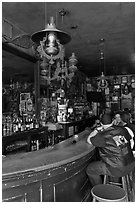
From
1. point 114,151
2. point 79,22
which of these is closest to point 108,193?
point 114,151

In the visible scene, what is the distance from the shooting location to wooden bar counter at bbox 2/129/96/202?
5.43 feet

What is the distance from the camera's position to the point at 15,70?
398 centimetres

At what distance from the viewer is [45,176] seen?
6.03 feet

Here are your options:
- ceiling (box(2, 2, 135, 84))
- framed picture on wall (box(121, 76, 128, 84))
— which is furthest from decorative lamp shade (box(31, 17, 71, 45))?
framed picture on wall (box(121, 76, 128, 84))

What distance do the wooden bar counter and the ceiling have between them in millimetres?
2124

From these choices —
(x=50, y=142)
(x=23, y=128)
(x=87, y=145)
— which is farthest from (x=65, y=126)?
(x=87, y=145)

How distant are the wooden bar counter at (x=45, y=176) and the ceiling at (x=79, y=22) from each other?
6.97ft

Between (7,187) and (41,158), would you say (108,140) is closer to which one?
(41,158)

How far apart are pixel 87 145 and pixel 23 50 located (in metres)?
2.57

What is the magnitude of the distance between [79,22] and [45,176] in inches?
118

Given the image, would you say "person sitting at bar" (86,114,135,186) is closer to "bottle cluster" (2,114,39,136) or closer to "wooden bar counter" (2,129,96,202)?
"wooden bar counter" (2,129,96,202)

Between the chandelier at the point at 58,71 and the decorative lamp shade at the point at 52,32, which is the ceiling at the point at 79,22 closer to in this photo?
the chandelier at the point at 58,71

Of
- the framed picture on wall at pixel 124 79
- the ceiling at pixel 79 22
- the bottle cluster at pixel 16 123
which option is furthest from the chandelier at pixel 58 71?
the framed picture on wall at pixel 124 79

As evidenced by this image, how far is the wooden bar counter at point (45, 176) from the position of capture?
1.66 m
